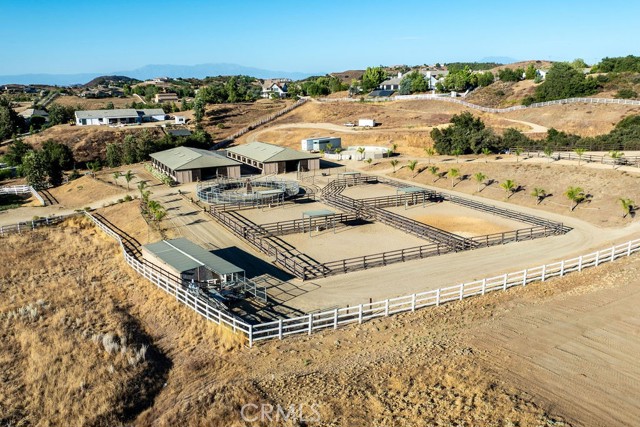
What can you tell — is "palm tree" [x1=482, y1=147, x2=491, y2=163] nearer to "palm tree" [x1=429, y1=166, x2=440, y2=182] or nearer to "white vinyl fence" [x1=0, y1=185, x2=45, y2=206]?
"palm tree" [x1=429, y1=166, x2=440, y2=182]

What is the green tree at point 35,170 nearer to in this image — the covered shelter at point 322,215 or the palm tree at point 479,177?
the covered shelter at point 322,215

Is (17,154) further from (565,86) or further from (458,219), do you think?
(565,86)

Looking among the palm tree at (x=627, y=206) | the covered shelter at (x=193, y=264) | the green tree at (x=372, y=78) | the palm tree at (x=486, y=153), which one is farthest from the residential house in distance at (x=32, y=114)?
the palm tree at (x=627, y=206)

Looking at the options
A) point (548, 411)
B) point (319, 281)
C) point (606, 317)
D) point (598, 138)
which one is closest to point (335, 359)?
point (548, 411)

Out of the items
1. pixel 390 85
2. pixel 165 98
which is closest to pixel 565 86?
pixel 390 85

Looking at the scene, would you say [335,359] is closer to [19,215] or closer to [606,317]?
[606,317]

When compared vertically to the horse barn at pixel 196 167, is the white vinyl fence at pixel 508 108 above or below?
above

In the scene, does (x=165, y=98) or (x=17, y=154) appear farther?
(x=165, y=98)
